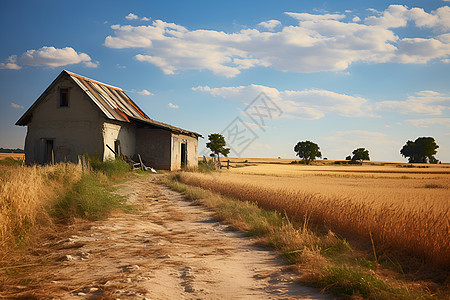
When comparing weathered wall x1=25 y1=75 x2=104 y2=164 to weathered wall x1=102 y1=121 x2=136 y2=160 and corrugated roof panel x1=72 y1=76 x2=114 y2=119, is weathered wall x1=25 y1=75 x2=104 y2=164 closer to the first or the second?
corrugated roof panel x1=72 y1=76 x2=114 y2=119

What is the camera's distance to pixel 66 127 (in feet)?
75.4

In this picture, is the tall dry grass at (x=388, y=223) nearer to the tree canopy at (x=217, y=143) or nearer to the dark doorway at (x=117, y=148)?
the dark doorway at (x=117, y=148)

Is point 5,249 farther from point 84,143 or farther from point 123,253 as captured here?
point 84,143

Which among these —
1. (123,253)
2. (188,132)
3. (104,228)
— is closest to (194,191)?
(104,228)

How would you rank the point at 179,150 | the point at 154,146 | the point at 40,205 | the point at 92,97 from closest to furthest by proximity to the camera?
the point at 40,205
the point at 92,97
the point at 154,146
the point at 179,150

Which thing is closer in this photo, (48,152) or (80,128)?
(80,128)

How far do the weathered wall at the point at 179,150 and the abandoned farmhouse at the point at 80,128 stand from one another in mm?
512

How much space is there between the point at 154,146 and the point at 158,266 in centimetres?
2219

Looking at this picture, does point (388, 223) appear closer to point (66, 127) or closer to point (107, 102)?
point (66, 127)

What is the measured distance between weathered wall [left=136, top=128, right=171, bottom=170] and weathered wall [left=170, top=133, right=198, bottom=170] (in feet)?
1.90

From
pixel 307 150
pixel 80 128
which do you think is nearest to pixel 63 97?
pixel 80 128

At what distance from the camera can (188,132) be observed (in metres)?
29.0

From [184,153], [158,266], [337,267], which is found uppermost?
[184,153]

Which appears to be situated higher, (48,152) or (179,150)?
(179,150)
